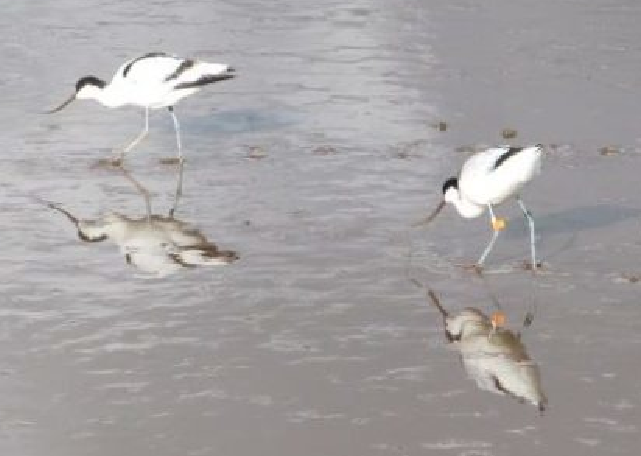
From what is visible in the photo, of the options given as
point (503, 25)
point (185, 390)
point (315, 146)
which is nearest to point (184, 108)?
point (315, 146)

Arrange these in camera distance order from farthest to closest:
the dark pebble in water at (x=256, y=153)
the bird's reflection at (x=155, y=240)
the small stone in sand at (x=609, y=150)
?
the dark pebble in water at (x=256, y=153)
the small stone in sand at (x=609, y=150)
the bird's reflection at (x=155, y=240)

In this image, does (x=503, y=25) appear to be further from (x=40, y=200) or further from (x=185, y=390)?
(x=185, y=390)

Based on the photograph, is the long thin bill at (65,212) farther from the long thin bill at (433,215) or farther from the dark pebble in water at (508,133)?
the dark pebble in water at (508,133)

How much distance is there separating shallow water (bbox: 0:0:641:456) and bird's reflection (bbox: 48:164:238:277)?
0.46 feet

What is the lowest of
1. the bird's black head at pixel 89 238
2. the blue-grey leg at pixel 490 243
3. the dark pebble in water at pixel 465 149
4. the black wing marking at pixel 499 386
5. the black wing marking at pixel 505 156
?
the black wing marking at pixel 499 386

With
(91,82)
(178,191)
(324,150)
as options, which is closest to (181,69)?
(91,82)

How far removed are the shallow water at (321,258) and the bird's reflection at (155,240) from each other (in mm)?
141

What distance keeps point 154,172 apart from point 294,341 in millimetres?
5064

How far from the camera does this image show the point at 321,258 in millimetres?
11391

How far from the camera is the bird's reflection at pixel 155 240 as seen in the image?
449 inches

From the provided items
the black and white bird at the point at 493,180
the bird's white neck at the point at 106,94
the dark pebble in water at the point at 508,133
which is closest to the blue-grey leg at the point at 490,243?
the black and white bird at the point at 493,180

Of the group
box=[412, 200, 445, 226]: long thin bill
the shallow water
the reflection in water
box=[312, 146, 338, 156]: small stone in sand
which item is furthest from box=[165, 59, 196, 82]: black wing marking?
the reflection in water

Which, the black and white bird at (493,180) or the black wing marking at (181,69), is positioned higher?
the black wing marking at (181,69)

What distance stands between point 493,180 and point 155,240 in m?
2.71
